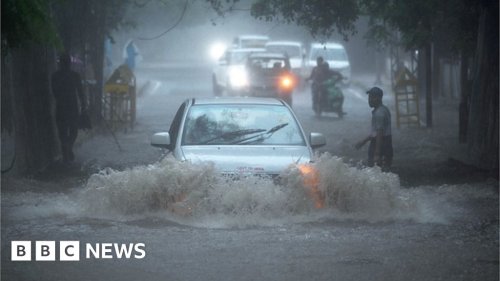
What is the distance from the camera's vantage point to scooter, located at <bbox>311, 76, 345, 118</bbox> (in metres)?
30.3

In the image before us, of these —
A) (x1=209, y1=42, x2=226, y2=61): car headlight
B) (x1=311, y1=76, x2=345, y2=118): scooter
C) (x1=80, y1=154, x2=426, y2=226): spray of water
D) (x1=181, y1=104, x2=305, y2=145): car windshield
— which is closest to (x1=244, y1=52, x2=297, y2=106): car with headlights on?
(x1=311, y1=76, x2=345, y2=118): scooter

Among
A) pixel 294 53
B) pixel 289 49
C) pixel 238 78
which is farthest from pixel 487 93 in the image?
pixel 289 49

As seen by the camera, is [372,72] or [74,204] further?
[372,72]

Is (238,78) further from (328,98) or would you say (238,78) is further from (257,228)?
(257,228)

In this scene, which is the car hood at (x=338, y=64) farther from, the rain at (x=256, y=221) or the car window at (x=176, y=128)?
the car window at (x=176, y=128)

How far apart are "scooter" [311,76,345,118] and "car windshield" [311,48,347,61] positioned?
59.5ft

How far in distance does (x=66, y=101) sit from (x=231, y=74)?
20.2 m

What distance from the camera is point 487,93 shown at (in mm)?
16594

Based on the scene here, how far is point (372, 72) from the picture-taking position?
6181cm

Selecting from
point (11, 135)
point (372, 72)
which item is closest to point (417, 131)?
point (11, 135)

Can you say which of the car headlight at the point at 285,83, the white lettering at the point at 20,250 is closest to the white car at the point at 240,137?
the white lettering at the point at 20,250

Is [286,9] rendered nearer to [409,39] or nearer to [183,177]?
[409,39]

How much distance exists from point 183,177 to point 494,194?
498cm

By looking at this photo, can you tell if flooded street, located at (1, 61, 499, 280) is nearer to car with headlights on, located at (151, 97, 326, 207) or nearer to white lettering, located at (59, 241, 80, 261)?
white lettering, located at (59, 241, 80, 261)
